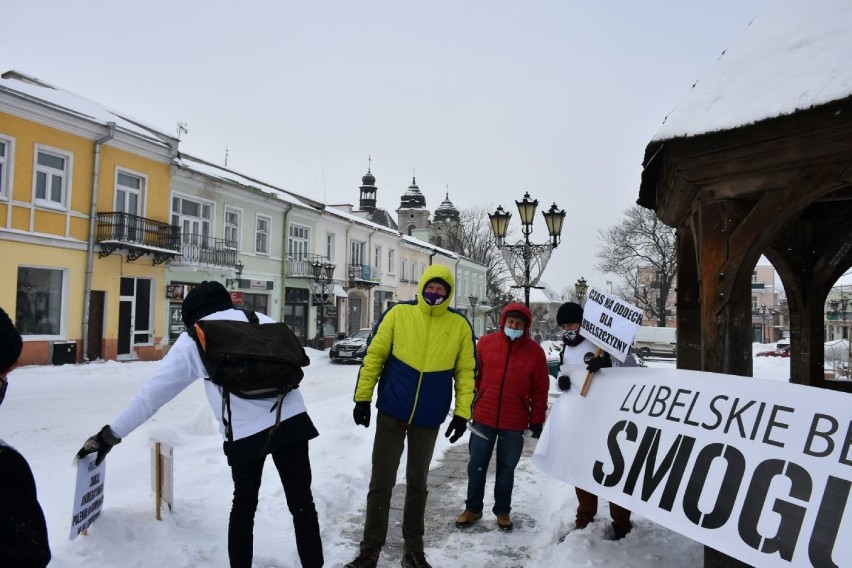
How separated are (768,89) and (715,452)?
197cm

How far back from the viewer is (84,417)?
9.95 metres

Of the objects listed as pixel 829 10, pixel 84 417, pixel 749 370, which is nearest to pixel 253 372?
pixel 749 370

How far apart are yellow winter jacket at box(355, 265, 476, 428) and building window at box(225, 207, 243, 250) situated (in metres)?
20.6

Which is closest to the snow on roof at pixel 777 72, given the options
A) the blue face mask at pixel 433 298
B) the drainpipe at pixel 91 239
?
the blue face mask at pixel 433 298

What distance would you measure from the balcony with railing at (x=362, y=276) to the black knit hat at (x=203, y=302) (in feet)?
92.4

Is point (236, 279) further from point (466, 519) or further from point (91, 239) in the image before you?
point (466, 519)

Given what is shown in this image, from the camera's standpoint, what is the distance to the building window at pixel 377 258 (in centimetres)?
3466

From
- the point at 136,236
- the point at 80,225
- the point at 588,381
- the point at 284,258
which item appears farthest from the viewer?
the point at 284,258

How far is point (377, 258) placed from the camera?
35.1 meters

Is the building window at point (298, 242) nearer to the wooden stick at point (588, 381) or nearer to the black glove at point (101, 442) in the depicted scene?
the wooden stick at point (588, 381)

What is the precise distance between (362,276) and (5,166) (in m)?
18.6

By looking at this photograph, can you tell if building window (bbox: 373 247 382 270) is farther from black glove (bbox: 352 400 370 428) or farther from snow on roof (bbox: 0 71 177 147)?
black glove (bbox: 352 400 370 428)

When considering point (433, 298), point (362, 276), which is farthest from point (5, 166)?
point (362, 276)

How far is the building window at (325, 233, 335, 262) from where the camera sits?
29688mm
